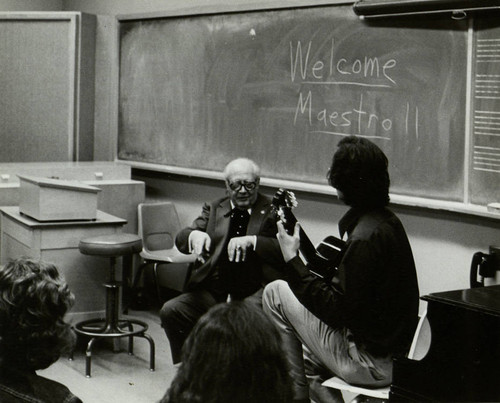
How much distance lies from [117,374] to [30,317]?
2604 mm

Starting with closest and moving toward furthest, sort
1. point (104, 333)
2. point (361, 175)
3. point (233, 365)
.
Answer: point (233, 365) < point (361, 175) < point (104, 333)

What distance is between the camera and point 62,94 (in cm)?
617

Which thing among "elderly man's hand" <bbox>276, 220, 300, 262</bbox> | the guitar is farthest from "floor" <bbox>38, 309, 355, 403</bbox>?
"elderly man's hand" <bbox>276, 220, 300, 262</bbox>

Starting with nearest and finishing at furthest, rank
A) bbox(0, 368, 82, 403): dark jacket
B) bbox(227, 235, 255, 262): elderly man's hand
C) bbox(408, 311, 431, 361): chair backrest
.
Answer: bbox(0, 368, 82, 403): dark jacket
bbox(408, 311, 431, 361): chair backrest
bbox(227, 235, 255, 262): elderly man's hand

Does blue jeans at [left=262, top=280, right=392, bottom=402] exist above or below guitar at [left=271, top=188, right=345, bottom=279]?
below

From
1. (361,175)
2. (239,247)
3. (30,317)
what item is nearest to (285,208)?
(361,175)

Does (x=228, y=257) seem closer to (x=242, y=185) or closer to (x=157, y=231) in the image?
(x=242, y=185)

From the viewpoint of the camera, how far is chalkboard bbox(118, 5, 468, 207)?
156 inches

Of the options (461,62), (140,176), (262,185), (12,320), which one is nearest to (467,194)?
(461,62)

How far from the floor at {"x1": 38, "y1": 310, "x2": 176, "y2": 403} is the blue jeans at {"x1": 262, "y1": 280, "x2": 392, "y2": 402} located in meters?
1.11

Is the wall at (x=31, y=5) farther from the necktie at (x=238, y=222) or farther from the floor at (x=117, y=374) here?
the necktie at (x=238, y=222)

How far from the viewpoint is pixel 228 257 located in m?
3.97

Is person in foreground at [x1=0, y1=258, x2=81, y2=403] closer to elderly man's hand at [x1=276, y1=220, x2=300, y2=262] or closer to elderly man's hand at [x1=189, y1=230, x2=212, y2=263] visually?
elderly man's hand at [x1=276, y1=220, x2=300, y2=262]

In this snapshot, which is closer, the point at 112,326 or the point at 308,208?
the point at 112,326
